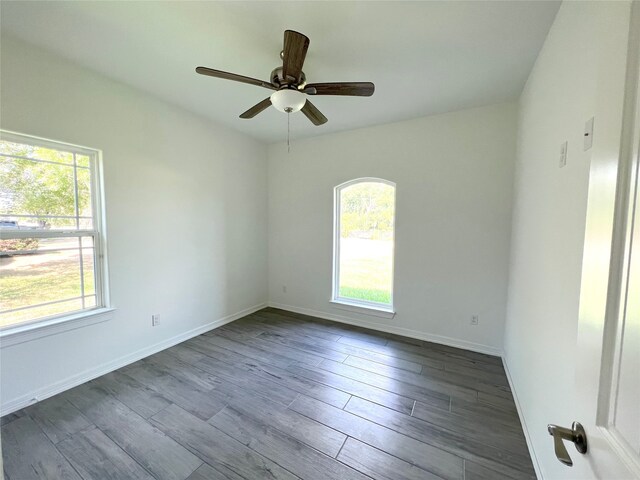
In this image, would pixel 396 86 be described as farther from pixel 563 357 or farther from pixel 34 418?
pixel 34 418

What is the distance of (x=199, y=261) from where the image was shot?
3.16 m

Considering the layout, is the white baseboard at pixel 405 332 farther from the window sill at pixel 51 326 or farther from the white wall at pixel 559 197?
the window sill at pixel 51 326

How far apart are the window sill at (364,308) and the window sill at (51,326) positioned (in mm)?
2565

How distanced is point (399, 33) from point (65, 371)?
11.9ft

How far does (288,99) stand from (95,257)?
7.31 ft

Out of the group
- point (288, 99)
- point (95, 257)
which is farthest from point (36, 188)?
point (288, 99)

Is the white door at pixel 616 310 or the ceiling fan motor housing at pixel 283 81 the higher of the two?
the ceiling fan motor housing at pixel 283 81

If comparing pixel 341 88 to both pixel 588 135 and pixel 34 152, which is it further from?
pixel 34 152

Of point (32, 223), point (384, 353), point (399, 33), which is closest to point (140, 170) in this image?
point (32, 223)

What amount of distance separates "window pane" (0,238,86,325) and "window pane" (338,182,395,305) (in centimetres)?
284

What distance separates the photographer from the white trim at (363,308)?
3.28 meters

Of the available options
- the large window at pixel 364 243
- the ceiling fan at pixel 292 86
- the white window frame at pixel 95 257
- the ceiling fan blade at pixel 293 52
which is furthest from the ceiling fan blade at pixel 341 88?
the white window frame at pixel 95 257

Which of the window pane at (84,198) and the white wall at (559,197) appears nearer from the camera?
the white wall at (559,197)

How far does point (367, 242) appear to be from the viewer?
11.4 feet
